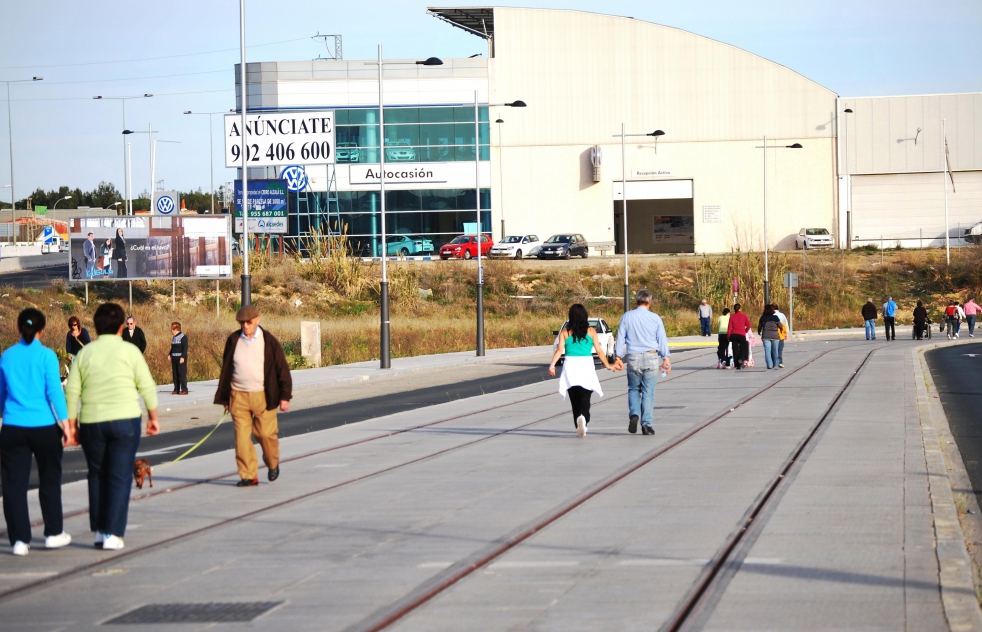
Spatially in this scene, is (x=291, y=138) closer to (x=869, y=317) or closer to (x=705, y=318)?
(x=705, y=318)

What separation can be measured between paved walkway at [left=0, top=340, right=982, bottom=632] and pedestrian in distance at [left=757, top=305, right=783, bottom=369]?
47.1 feet

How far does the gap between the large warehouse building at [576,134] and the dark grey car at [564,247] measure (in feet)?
7.71

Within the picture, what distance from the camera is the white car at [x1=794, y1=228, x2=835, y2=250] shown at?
71.6 m

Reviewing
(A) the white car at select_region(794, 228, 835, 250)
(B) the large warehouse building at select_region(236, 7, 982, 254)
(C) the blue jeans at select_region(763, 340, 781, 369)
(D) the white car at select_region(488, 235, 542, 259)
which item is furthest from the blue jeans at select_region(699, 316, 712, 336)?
(A) the white car at select_region(794, 228, 835, 250)

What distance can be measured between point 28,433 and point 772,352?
2387 cm

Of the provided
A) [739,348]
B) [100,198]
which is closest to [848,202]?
[739,348]

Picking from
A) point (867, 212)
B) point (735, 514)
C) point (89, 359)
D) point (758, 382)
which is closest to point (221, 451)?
point (89, 359)

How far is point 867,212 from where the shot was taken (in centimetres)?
7475

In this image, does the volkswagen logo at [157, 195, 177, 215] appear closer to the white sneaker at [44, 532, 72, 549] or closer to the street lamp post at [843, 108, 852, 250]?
the street lamp post at [843, 108, 852, 250]

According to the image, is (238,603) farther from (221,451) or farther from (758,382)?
(758,382)

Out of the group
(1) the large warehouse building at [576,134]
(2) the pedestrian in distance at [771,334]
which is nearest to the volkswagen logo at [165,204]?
(1) the large warehouse building at [576,134]

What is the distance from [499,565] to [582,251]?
2525 inches

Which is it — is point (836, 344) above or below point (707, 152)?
below

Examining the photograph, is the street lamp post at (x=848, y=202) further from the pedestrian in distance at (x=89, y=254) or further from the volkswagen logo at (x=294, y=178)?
the pedestrian in distance at (x=89, y=254)
